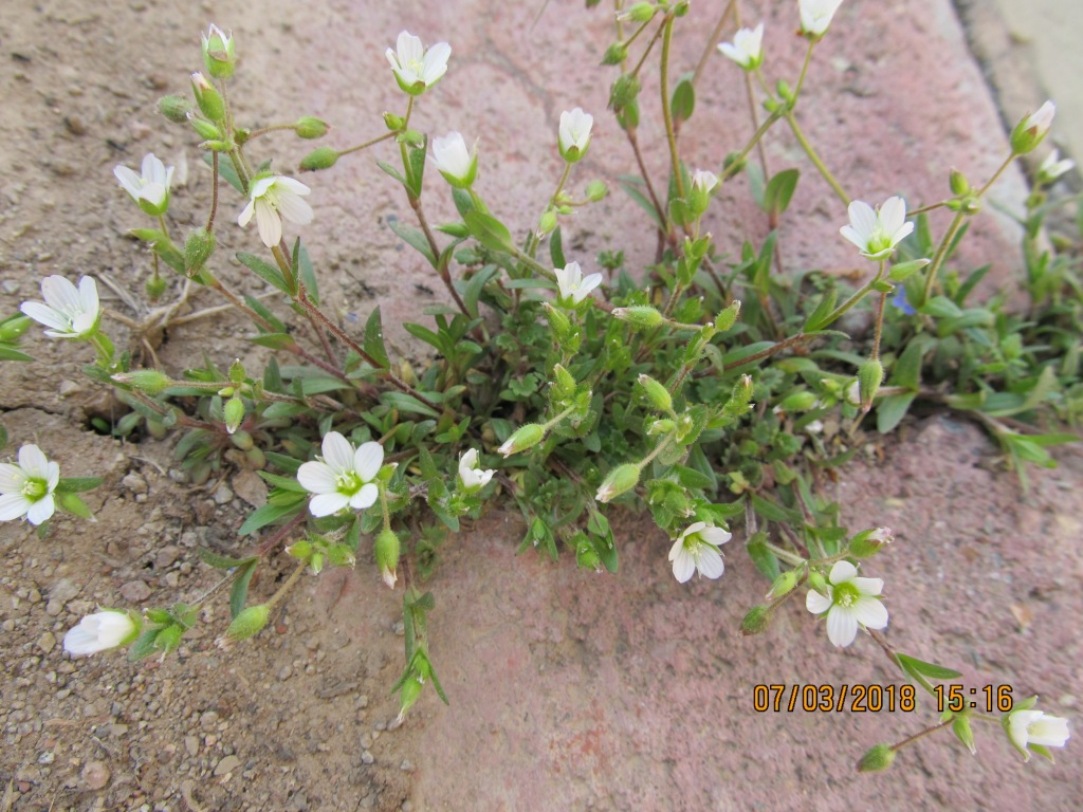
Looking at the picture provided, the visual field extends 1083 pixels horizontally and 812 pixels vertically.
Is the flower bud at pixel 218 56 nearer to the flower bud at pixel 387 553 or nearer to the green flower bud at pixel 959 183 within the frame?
the flower bud at pixel 387 553

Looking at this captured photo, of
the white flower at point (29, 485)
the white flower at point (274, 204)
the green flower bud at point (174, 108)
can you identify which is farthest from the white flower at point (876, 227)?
the white flower at point (29, 485)

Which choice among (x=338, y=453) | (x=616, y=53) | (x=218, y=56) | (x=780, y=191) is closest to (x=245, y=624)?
(x=338, y=453)

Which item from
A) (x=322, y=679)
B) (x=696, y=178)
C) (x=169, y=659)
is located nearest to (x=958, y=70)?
(x=696, y=178)

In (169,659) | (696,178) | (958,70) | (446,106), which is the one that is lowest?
(169,659)

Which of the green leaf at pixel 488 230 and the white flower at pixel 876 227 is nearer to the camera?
the white flower at pixel 876 227

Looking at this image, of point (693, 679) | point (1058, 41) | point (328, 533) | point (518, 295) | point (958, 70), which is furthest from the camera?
point (1058, 41)

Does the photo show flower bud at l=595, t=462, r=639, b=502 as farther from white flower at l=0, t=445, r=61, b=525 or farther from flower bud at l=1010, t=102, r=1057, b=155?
flower bud at l=1010, t=102, r=1057, b=155

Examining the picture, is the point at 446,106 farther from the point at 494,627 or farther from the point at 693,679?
the point at 693,679
